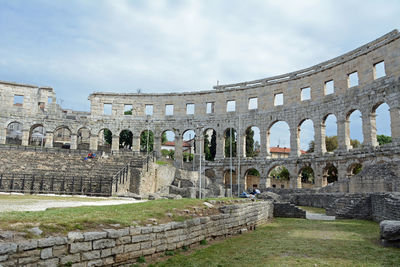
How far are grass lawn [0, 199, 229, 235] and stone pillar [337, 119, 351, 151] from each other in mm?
23822

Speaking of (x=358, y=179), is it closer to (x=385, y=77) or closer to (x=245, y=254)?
(x=385, y=77)

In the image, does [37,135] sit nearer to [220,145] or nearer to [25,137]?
[25,137]

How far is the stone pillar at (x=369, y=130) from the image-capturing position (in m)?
28.1

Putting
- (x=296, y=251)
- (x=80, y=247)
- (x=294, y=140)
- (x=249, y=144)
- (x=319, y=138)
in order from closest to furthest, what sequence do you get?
(x=80, y=247)
(x=296, y=251)
(x=319, y=138)
(x=294, y=140)
(x=249, y=144)

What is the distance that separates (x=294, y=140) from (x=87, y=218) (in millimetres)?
30542

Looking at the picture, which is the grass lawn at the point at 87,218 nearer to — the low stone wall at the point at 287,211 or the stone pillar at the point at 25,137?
the low stone wall at the point at 287,211

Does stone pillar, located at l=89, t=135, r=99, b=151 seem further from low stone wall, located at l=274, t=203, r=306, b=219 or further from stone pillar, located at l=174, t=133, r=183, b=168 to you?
low stone wall, located at l=274, t=203, r=306, b=219

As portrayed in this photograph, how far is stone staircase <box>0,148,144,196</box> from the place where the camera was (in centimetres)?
2134

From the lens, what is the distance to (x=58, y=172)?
24562 mm

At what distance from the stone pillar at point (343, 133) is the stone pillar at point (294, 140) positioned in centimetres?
469

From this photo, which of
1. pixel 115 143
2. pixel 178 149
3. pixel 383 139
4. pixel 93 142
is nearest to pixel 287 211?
pixel 178 149

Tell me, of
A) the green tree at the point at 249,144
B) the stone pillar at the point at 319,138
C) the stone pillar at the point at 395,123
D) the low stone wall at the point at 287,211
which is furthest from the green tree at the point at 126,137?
the low stone wall at the point at 287,211

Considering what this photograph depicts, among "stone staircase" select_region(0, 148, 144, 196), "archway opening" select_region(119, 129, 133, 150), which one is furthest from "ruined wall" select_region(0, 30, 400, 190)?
"archway opening" select_region(119, 129, 133, 150)

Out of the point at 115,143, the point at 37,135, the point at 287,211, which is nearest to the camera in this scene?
the point at 287,211
